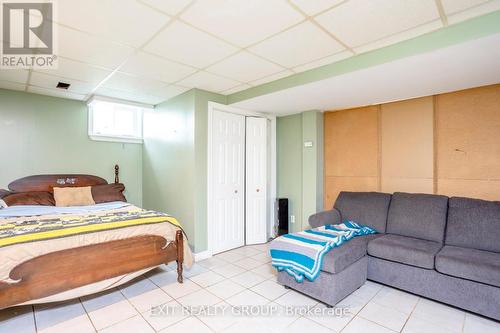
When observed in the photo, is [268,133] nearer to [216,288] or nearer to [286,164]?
[286,164]

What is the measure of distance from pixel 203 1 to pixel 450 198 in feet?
11.0

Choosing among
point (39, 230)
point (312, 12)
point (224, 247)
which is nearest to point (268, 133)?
point (224, 247)

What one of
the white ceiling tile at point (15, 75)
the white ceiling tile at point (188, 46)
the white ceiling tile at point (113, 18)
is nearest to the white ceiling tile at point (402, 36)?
the white ceiling tile at point (188, 46)

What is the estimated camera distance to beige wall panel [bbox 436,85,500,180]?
Answer: 9.43 ft

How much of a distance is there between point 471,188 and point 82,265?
4.34 m

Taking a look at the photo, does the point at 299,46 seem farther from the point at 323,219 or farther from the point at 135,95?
the point at 135,95

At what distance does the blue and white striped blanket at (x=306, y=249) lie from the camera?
2.44 m

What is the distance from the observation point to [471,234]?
104 inches

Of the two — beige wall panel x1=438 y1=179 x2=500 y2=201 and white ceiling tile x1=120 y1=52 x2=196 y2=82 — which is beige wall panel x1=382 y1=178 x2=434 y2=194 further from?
white ceiling tile x1=120 y1=52 x2=196 y2=82

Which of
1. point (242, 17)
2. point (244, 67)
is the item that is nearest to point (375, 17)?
point (242, 17)

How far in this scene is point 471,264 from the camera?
2.22 metres

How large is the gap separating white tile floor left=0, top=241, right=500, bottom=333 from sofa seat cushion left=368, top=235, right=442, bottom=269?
1.24 feet

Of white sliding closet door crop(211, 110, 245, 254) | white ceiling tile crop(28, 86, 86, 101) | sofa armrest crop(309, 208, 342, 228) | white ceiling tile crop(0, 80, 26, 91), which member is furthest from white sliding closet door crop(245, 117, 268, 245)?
white ceiling tile crop(0, 80, 26, 91)

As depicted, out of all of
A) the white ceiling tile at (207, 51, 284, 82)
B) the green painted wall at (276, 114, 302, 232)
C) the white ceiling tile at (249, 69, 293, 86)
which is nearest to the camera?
the white ceiling tile at (207, 51, 284, 82)
